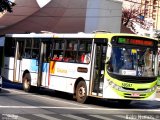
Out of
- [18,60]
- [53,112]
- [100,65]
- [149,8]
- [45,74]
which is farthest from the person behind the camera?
[149,8]

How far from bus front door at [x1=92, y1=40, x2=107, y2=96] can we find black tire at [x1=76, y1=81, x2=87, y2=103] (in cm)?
53

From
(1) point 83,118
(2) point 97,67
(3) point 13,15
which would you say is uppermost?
(3) point 13,15

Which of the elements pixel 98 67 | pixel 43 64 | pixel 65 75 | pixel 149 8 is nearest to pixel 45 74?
pixel 43 64

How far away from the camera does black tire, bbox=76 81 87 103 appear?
18717 mm

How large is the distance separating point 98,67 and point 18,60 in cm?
700

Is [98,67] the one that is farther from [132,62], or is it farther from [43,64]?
[43,64]

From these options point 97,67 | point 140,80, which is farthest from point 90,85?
point 140,80

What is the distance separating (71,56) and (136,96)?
3491 mm

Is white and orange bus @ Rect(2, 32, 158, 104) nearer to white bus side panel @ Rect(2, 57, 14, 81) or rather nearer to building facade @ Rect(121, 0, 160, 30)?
white bus side panel @ Rect(2, 57, 14, 81)

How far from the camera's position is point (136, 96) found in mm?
17875

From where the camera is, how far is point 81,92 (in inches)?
747

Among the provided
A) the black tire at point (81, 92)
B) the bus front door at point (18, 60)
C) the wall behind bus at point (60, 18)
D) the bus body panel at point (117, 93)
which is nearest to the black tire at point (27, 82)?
the bus front door at point (18, 60)

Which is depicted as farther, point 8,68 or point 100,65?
point 8,68

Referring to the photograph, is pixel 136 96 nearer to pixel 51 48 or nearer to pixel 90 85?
pixel 90 85
